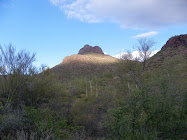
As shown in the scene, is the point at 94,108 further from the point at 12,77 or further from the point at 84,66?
the point at 84,66

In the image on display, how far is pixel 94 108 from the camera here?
1104 centimetres

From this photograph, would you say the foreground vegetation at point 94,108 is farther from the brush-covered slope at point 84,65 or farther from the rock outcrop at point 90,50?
the rock outcrop at point 90,50

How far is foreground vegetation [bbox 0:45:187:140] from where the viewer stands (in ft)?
17.7

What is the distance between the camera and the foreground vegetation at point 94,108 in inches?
213

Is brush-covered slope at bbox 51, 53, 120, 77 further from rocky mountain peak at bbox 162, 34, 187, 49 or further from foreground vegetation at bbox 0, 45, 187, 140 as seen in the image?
foreground vegetation at bbox 0, 45, 187, 140

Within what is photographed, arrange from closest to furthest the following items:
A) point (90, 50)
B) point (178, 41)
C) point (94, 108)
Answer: point (94, 108)
point (178, 41)
point (90, 50)

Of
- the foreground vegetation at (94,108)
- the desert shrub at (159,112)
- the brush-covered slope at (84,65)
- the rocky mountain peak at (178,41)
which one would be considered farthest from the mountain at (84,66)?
the desert shrub at (159,112)

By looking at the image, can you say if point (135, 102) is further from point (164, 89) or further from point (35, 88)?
point (35, 88)

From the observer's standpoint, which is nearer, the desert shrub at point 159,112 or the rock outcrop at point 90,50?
the desert shrub at point 159,112

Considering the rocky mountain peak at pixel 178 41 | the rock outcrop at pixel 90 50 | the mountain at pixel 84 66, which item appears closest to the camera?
the rocky mountain peak at pixel 178 41

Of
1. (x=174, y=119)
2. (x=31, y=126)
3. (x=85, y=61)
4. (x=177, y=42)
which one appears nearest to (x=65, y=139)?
(x=31, y=126)

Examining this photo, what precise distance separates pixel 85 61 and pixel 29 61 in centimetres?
3377

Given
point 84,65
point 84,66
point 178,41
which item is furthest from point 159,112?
point 84,65

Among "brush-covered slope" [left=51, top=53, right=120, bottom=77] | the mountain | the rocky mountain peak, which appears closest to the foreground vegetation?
the mountain
